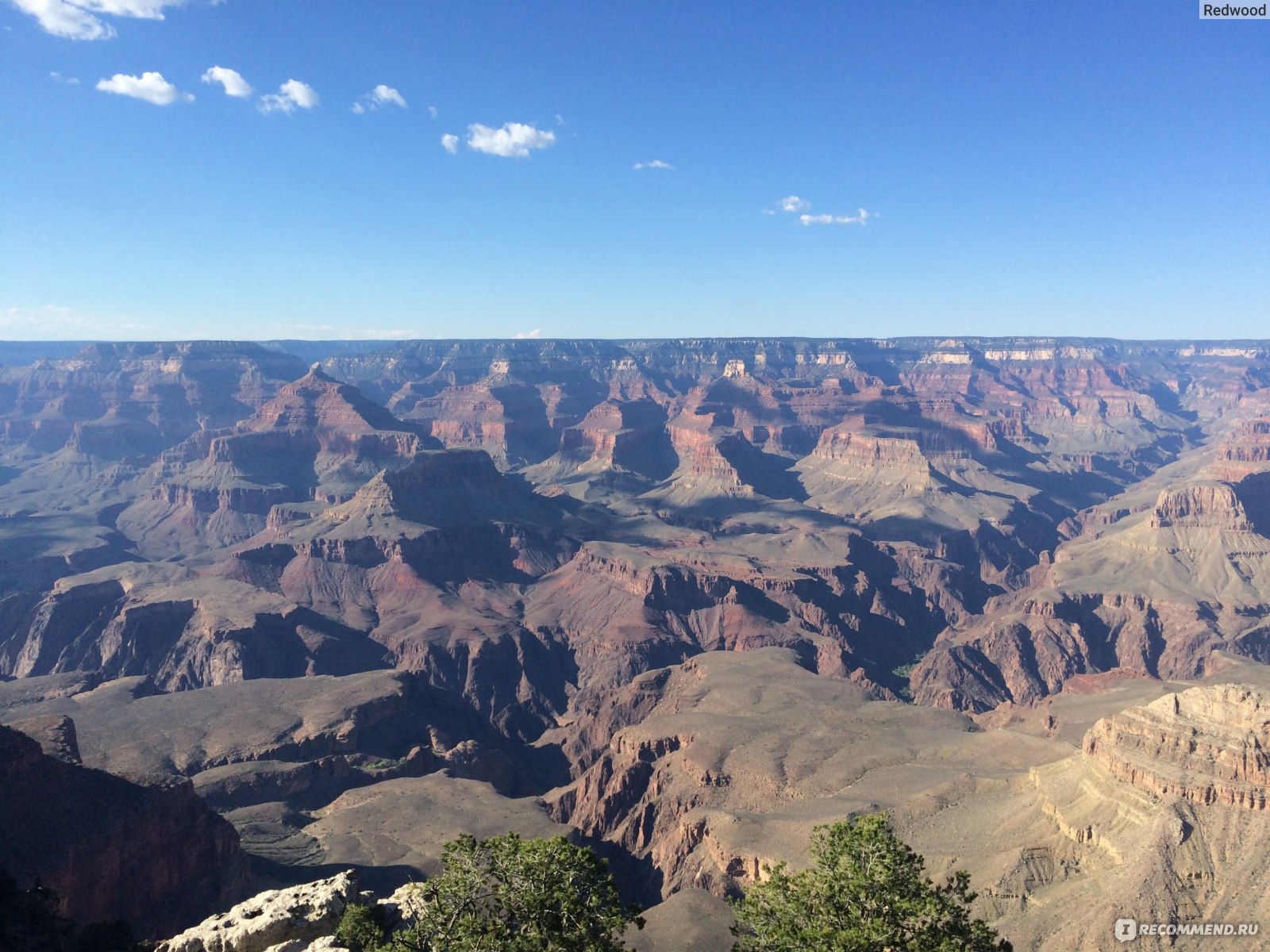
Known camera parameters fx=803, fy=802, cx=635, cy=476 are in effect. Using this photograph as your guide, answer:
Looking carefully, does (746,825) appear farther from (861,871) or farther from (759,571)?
(759,571)

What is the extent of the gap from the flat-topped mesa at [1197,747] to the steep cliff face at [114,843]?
67025 mm

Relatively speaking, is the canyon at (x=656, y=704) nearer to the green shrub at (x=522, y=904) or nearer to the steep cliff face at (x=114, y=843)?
the steep cliff face at (x=114, y=843)

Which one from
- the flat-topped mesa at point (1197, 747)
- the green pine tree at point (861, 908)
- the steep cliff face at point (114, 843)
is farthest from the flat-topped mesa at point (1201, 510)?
the steep cliff face at point (114, 843)

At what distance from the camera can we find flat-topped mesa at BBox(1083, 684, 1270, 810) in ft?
170

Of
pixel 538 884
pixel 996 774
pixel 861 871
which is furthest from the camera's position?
pixel 996 774

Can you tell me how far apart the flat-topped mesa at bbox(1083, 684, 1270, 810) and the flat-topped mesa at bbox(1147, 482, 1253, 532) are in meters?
142

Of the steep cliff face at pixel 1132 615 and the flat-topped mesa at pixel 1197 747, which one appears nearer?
the flat-topped mesa at pixel 1197 747

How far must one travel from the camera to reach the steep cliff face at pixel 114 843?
54.3 metres

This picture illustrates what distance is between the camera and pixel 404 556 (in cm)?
17062

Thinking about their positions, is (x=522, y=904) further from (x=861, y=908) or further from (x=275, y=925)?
(x=275, y=925)

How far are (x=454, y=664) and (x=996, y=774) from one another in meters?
92.5

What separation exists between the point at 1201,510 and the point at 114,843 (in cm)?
20451

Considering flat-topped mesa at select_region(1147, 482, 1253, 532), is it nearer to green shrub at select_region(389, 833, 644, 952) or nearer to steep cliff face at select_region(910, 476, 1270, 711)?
steep cliff face at select_region(910, 476, 1270, 711)

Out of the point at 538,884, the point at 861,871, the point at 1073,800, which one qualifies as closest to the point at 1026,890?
the point at 1073,800
